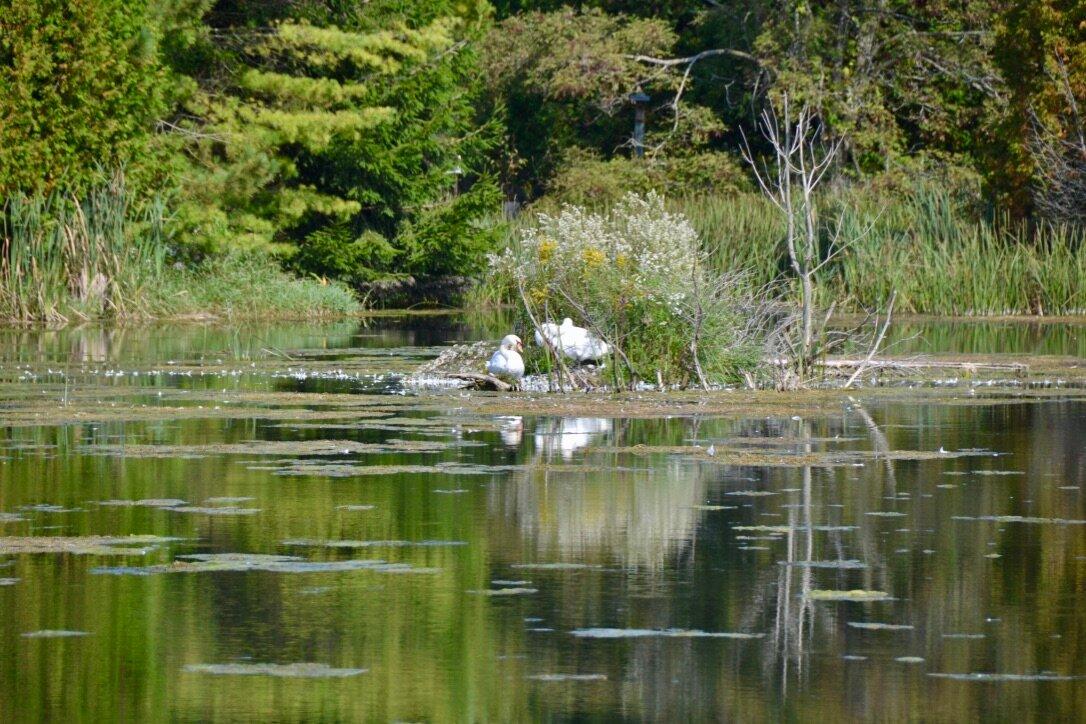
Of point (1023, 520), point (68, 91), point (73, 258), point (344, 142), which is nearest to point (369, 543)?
point (1023, 520)

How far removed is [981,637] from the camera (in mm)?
6656

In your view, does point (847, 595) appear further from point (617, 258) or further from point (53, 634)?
point (617, 258)

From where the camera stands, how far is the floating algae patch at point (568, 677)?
6056mm

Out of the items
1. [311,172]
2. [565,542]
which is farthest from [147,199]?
[565,542]

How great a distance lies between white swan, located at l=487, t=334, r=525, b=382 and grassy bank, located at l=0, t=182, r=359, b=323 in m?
11.3

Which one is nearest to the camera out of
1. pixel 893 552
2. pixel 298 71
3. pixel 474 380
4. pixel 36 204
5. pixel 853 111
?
pixel 893 552

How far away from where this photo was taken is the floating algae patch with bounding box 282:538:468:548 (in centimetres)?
832

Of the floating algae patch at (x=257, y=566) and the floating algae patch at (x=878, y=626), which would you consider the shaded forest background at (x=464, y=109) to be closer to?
the floating algae patch at (x=257, y=566)

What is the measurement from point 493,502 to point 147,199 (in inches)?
810

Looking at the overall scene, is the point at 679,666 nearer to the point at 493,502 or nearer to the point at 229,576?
the point at 229,576

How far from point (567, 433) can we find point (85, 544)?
16.2 feet

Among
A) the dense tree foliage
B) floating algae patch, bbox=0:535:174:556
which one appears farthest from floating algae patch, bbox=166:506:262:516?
the dense tree foliage

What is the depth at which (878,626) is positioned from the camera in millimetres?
6812

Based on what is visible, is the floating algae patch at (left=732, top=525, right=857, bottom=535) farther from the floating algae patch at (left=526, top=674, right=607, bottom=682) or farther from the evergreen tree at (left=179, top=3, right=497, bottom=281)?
the evergreen tree at (left=179, top=3, right=497, bottom=281)
